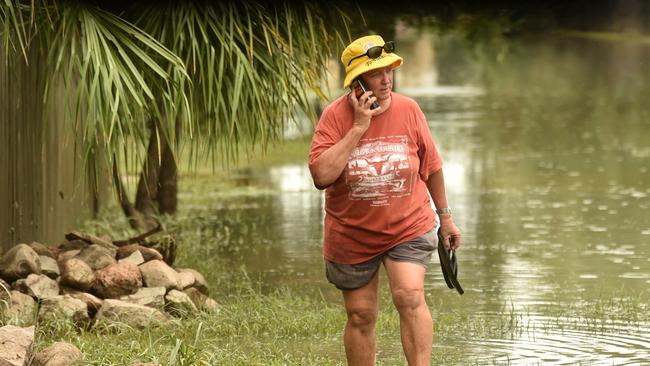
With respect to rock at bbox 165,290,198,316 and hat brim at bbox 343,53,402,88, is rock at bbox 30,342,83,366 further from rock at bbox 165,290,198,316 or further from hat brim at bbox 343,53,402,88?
rock at bbox 165,290,198,316

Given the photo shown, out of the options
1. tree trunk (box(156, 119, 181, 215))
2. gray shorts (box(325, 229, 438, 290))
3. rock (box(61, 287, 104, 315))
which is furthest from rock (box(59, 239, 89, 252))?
tree trunk (box(156, 119, 181, 215))

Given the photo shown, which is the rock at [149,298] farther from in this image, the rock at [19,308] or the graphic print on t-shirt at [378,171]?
the graphic print on t-shirt at [378,171]

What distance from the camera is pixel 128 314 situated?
8766 millimetres

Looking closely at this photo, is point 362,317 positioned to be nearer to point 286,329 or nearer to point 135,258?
point 286,329

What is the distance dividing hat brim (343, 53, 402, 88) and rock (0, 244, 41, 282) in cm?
300

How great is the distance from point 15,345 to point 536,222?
7693 millimetres

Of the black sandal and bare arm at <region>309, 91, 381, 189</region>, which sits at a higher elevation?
→ bare arm at <region>309, 91, 381, 189</region>

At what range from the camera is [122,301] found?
8.96m

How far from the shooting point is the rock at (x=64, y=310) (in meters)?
8.63

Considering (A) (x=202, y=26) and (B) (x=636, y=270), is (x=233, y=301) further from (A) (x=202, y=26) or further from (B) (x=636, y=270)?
(B) (x=636, y=270)

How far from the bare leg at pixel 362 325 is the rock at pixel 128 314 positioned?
192 centimetres

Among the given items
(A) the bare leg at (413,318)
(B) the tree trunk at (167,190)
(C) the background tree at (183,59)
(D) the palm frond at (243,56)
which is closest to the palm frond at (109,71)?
(C) the background tree at (183,59)

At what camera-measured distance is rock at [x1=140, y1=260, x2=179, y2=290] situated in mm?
9359

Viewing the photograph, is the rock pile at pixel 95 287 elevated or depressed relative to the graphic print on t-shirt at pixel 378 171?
depressed
